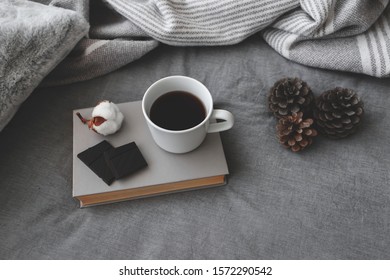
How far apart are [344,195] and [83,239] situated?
1.33ft

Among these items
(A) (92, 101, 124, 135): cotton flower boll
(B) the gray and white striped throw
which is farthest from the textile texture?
(A) (92, 101, 124, 135): cotton flower boll

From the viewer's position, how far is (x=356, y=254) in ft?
1.65

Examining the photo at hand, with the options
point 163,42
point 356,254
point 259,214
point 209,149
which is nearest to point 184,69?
point 163,42

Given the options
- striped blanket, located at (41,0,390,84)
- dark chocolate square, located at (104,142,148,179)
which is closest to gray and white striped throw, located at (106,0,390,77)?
striped blanket, located at (41,0,390,84)

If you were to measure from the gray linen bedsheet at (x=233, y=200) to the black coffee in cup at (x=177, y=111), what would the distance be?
0.31 feet

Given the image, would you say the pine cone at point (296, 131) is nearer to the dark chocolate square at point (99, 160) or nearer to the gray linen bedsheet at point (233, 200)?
the gray linen bedsheet at point (233, 200)

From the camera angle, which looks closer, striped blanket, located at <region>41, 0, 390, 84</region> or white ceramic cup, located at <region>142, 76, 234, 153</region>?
white ceramic cup, located at <region>142, 76, 234, 153</region>

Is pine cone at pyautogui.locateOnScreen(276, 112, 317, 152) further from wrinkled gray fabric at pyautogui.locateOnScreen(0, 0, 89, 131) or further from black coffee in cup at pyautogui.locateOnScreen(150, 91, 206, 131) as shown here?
wrinkled gray fabric at pyautogui.locateOnScreen(0, 0, 89, 131)

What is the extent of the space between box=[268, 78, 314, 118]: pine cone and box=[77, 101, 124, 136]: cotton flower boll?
0.85ft

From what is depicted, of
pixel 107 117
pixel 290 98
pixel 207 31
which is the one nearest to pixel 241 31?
pixel 207 31

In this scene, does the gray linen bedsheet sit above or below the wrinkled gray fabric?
below

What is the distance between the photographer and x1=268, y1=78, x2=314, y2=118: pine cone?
0.56 meters

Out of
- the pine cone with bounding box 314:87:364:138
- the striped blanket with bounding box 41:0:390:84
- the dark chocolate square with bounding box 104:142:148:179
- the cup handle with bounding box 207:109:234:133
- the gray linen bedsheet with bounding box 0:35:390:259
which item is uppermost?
the striped blanket with bounding box 41:0:390:84

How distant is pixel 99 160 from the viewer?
53 cm
